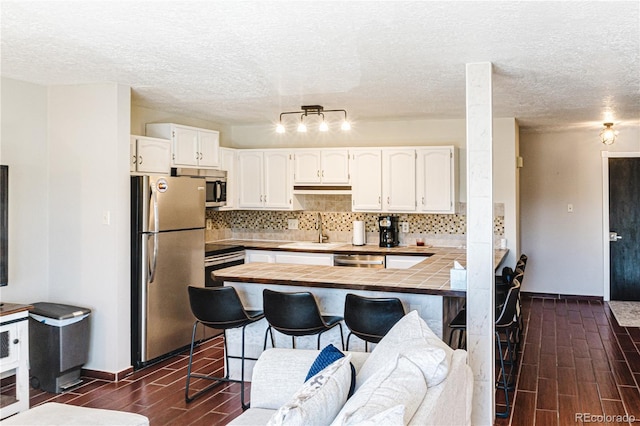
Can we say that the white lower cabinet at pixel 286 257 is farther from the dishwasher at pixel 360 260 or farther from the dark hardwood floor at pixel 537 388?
the dark hardwood floor at pixel 537 388

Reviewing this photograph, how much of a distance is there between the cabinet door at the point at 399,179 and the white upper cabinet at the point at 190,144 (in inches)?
79.1

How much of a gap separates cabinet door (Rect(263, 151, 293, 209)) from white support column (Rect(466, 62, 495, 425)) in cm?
362

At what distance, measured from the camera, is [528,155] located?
26.7 ft

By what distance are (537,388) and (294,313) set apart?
2096mm

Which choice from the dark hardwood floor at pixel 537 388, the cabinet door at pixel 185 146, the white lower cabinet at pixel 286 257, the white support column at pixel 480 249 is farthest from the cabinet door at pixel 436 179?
the white support column at pixel 480 249

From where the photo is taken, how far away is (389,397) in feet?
6.31

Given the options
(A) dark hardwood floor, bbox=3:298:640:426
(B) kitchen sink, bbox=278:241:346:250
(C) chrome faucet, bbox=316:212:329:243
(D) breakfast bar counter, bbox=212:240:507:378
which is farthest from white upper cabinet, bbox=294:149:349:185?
(A) dark hardwood floor, bbox=3:298:640:426

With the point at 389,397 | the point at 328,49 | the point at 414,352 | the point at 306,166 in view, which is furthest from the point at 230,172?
the point at 389,397

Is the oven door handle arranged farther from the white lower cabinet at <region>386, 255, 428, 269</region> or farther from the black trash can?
the white lower cabinet at <region>386, 255, 428, 269</region>

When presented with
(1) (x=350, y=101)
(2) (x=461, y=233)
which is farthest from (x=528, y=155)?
(1) (x=350, y=101)

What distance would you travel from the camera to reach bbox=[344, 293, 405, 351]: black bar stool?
3559 millimetres

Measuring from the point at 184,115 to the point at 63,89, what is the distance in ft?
5.85

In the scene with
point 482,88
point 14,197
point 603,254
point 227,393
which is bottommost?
point 227,393

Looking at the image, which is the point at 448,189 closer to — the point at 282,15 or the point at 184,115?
the point at 184,115
